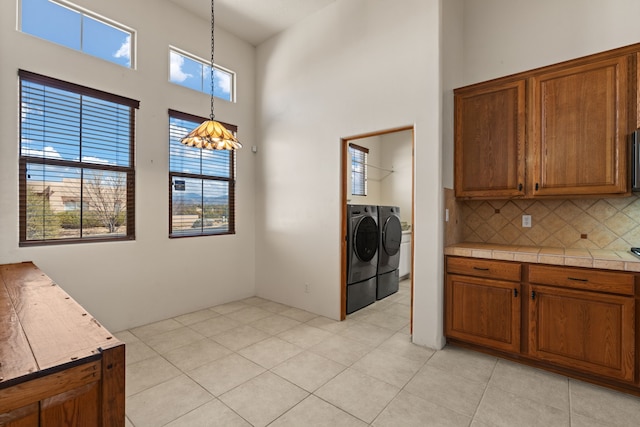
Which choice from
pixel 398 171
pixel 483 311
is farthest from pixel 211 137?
pixel 398 171

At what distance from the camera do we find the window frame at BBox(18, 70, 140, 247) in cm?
274

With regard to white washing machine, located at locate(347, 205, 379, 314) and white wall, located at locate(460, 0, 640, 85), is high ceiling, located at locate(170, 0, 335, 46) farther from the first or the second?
white washing machine, located at locate(347, 205, 379, 314)

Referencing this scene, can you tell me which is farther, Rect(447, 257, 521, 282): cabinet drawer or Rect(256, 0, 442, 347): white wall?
Rect(256, 0, 442, 347): white wall

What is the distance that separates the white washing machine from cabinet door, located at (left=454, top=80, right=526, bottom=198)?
4.11ft

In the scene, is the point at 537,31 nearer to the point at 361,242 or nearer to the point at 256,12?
the point at 361,242

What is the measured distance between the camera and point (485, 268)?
106 inches

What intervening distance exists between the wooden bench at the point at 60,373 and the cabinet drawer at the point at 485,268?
264cm

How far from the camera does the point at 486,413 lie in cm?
196

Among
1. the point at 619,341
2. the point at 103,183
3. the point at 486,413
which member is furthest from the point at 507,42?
the point at 103,183

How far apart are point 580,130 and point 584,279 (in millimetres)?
1179

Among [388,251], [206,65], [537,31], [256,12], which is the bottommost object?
[388,251]

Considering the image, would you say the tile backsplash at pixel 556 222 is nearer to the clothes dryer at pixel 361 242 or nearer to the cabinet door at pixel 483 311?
the cabinet door at pixel 483 311

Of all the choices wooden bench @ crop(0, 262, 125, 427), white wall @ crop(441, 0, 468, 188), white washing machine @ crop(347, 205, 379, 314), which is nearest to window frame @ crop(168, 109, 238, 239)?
white washing machine @ crop(347, 205, 379, 314)

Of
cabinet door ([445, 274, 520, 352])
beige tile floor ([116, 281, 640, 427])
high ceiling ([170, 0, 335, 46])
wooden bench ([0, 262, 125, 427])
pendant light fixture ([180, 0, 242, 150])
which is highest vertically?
high ceiling ([170, 0, 335, 46])
